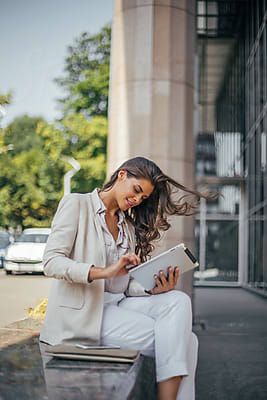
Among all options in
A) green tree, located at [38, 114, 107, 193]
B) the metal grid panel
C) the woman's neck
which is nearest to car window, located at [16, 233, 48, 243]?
green tree, located at [38, 114, 107, 193]

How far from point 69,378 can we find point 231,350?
5.52 meters

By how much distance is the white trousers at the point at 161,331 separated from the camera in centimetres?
279

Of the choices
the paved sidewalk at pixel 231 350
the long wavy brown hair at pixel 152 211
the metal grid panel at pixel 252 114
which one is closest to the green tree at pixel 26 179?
the paved sidewalk at pixel 231 350

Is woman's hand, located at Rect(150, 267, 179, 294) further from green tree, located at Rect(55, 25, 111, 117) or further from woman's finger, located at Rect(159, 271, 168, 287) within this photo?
green tree, located at Rect(55, 25, 111, 117)

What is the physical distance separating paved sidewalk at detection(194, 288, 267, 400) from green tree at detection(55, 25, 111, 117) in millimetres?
3580

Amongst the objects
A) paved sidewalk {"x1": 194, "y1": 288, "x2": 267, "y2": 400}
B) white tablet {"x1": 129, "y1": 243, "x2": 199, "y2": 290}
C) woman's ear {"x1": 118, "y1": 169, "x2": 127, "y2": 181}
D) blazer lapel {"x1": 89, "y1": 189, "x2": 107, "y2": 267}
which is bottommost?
Result: paved sidewalk {"x1": 194, "y1": 288, "x2": 267, "y2": 400}

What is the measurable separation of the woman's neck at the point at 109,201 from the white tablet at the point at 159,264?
13.2 inches

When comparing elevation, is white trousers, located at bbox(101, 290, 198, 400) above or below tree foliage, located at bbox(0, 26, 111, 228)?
below

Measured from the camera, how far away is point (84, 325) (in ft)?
9.86

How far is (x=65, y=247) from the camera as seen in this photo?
3.03 metres

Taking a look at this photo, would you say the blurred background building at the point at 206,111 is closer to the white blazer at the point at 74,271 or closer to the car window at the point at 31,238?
the car window at the point at 31,238

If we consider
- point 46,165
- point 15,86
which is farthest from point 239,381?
point 15,86

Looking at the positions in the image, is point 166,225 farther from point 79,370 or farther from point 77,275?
point 79,370

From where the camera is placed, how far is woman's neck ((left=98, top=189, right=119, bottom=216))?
3293 mm
